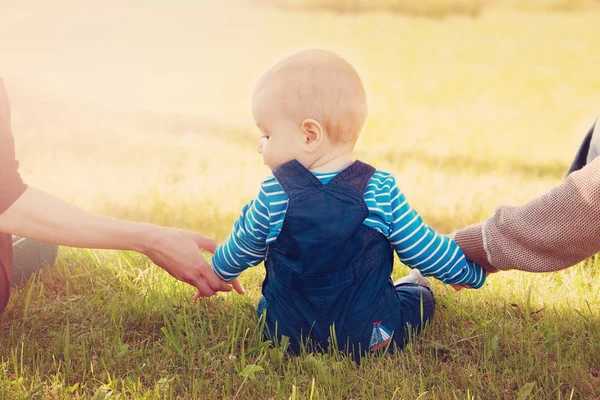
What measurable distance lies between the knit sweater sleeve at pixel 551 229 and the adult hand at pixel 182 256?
853 mm

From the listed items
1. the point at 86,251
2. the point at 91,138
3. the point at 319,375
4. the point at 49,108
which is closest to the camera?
the point at 319,375

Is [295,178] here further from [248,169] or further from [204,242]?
[248,169]

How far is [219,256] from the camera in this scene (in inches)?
84.0

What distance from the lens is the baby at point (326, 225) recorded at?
1.87 meters

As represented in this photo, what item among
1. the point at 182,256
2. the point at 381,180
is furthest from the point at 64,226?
the point at 381,180

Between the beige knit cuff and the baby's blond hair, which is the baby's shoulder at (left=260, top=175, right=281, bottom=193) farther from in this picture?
the beige knit cuff

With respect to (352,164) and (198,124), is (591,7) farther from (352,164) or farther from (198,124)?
(352,164)

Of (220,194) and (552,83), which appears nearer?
(220,194)

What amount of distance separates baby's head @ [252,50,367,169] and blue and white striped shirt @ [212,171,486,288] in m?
0.08

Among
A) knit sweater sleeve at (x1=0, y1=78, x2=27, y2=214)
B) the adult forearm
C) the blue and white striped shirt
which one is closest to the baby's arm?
the blue and white striped shirt

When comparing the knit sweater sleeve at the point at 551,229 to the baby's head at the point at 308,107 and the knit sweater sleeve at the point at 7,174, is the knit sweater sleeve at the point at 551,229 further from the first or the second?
the knit sweater sleeve at the point at 7,174

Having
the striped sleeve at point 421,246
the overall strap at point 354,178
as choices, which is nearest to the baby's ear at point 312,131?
the overall strap at point 354,178

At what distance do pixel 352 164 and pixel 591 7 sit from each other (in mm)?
13288

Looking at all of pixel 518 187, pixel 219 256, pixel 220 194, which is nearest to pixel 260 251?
pixel 219 256
